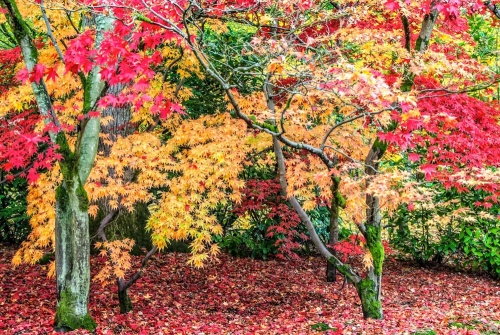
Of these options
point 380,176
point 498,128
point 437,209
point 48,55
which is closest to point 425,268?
point 437,209

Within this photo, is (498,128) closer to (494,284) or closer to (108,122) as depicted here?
(494,284)

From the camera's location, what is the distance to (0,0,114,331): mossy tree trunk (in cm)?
534


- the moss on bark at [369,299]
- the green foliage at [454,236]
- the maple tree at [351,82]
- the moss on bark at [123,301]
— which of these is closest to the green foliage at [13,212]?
the moss on bark at [123,301]

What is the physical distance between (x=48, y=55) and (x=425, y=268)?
28.9ft

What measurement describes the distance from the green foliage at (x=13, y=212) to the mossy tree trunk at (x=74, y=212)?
446 centimetres

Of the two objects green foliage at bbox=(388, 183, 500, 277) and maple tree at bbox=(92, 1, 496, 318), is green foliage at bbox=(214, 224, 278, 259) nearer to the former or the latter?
maple tree at bbox=(92, 1, 496, 318)

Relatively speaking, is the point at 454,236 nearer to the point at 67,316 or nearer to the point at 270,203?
the point at 270,203

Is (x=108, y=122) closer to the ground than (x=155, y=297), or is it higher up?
higher up

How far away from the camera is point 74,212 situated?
5.40 m

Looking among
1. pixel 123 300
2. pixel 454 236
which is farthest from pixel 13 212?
pixel 454 236

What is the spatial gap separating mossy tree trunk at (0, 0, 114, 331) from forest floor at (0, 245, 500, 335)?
37cm

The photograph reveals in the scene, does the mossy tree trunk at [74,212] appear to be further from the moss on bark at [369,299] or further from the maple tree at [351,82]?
the moss on bark at [369,299]

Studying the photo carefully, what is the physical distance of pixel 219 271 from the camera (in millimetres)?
9102

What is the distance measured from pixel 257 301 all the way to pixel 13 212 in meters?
5.46
